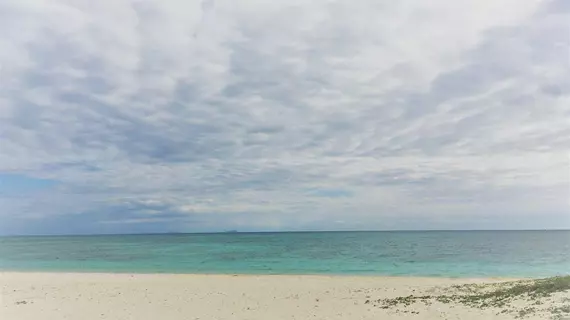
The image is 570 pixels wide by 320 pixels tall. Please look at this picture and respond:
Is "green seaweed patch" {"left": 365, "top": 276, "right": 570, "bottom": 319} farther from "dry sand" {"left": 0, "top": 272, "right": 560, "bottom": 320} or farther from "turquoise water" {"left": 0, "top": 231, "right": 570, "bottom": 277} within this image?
"turquoise water" {"left": 0, "top": 231, "right": 570, "bottom": 277}

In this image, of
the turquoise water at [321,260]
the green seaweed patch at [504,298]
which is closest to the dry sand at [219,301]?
the green seaweed patch at [504,298]

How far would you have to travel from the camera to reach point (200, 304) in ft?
46.6

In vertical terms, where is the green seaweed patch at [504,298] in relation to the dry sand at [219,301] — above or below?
above

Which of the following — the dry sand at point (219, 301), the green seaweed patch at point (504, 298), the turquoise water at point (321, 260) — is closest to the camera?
the green seaweed patch at point (504, 298)

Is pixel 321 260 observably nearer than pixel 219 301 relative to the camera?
No

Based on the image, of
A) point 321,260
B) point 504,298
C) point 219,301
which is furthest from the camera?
point 321,260

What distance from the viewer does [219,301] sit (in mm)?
14672

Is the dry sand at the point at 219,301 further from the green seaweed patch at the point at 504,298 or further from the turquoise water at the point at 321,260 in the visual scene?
the turquoise water at the point at 321,260

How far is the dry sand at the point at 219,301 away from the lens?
39.9 ft

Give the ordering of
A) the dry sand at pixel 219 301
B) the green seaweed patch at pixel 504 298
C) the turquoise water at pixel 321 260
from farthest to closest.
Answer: the turquoise water at pixel 321 260 < the dry sand at pixel 219 301 < the green seaweed patch at pixel 504 298

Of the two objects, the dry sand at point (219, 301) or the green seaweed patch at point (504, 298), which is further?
the dry sand at point (219, 301)

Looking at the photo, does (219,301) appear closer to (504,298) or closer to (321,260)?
(504,298)

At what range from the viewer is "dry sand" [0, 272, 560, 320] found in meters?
12.2

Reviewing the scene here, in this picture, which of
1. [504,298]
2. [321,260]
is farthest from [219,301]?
[321,260]
